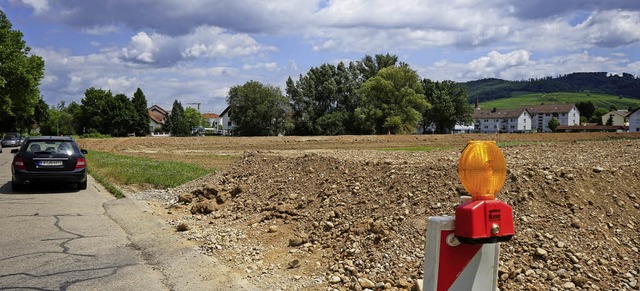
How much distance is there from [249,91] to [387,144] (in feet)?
137

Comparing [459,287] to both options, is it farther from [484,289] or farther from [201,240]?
[201,240]

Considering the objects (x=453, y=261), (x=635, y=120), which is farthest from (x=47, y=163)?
(x=635, y=120)

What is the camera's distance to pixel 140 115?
11075 cm

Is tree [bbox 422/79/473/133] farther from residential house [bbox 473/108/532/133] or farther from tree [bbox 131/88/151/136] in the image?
tree [bbox 131/88/151/136]

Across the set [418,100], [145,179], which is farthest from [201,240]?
[418,100]

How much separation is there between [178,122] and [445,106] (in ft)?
190

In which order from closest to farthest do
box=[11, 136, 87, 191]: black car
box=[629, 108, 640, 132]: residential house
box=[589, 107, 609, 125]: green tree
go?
box=[11, 136, 87, 191]: black car, box=[629, 108, 640, 132]: residential house, box=[589, 107, 609, 125]: green tree

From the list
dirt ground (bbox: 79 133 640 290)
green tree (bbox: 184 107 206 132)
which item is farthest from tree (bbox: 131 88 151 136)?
dirt ground (bbox: 79 133 640 290)

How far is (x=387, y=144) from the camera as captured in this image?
50656mm

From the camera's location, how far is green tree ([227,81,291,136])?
86312 millimetres

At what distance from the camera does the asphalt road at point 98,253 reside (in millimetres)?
6000

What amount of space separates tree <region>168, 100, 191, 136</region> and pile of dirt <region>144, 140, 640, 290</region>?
104857 millimetres

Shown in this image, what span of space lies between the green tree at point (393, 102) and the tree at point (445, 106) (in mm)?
19845

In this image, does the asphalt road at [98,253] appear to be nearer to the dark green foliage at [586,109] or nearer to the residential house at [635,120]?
the residential house at [635,120]
